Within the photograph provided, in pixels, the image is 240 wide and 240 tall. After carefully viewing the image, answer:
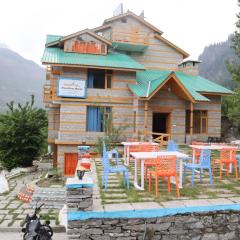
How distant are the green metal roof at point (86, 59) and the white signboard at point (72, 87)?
115cm

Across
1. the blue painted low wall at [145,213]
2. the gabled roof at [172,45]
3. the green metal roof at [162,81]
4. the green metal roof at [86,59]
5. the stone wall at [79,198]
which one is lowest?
the blue painted low wall at [145,213]

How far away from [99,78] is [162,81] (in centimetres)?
430

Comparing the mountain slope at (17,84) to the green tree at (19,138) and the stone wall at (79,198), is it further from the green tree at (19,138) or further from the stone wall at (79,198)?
the stone wall at (79,198)

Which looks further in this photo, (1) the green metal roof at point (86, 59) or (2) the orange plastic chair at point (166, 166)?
(1) the green metal roof at point (86, 59)

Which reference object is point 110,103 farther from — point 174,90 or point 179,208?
point 179,208

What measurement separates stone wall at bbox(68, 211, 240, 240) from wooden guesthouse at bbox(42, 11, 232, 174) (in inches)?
437

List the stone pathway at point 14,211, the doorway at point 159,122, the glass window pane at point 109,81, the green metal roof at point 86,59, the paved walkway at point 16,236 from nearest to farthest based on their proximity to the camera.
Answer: the paved walkway at point 16,236 < the stone pathway at point 14,211 < the green metal roof at point 86,59 < the glass window pane at point 109,81 < the doorway at point 159,122

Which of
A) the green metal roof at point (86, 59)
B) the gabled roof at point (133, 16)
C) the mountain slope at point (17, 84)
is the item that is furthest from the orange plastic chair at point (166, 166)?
the mountain slope at point (17, 84)

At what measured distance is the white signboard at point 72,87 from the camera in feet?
57.6

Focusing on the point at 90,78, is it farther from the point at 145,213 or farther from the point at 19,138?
the point at 145,213

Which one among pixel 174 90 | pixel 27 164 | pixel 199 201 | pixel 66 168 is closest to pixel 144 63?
pixel 174 90

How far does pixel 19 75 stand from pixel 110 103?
17856cm

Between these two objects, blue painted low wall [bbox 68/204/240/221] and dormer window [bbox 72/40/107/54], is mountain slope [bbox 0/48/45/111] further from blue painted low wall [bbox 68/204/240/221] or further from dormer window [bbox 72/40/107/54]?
blue painted low wall [bbox 68/204/240/221]

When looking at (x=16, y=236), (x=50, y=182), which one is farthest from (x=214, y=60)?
(x=16, y=236)
